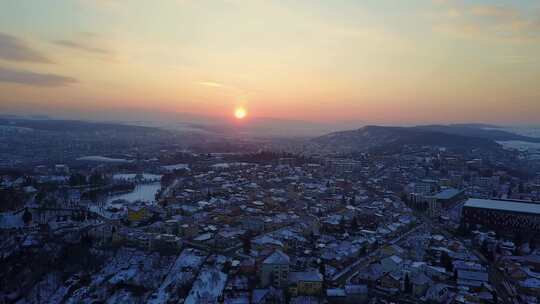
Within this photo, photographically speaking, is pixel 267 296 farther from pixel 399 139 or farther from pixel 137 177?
pixel 399 139

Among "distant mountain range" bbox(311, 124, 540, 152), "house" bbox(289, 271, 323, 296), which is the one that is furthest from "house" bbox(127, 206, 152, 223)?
"distant mountain range" bbox(311, 124, 540, 152)

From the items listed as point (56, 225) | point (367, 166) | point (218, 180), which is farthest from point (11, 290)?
point (367, 166)

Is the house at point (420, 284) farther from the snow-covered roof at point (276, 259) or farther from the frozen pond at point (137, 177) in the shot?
the frozen pond at point (137, 177)

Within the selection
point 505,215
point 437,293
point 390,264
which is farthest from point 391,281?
point 505,215

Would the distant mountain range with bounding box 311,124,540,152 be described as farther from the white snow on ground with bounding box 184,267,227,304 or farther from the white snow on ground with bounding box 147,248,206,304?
the white snow on ground with bounding box 184,267,227,304

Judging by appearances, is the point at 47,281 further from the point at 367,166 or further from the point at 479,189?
the point at 367,166

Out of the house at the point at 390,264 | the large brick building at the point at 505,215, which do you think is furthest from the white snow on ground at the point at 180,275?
the large brick building at the point at 505,215
